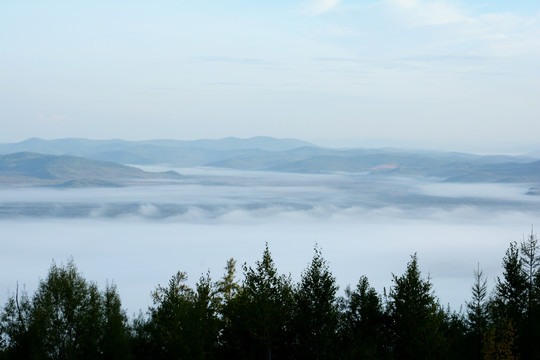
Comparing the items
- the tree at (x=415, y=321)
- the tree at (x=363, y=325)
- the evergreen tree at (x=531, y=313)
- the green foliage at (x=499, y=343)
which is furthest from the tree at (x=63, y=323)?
the evergreen tree at (x=531, y=313)

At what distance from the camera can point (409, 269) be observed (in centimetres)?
4484

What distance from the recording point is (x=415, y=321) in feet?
140

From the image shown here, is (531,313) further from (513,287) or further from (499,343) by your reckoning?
(499,343)

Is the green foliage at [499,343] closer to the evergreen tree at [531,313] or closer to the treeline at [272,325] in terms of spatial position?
the treeline at [272,325]

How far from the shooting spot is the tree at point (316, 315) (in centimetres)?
4241

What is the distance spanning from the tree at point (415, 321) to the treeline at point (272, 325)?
7cm

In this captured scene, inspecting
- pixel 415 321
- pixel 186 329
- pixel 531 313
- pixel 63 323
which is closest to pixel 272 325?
pixel 186 329

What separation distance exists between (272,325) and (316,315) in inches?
127

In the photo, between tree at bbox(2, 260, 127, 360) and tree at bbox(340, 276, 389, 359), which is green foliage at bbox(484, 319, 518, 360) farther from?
tree at bbox(2, 260, 127, 360)

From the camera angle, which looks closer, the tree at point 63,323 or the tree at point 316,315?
the tree at point 316,315

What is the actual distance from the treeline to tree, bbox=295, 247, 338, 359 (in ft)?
0.24

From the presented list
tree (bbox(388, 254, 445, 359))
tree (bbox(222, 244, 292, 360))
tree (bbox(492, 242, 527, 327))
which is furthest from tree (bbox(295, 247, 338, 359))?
tree (bbox(492, 242, 527, 327))

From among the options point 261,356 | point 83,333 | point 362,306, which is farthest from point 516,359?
point 83,333

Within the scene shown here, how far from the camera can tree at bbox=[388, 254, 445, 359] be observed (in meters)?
41.5
